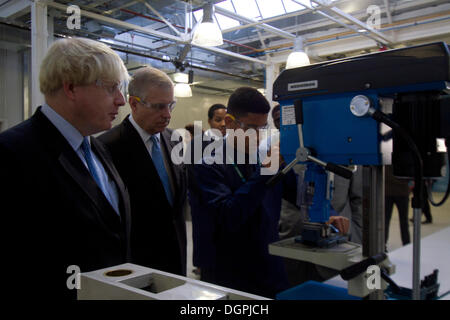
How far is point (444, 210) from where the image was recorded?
7.09 metres

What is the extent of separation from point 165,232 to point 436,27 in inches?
184

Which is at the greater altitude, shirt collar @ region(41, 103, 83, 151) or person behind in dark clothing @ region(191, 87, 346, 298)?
shirt collar @ region(41, 103, 83, 151)

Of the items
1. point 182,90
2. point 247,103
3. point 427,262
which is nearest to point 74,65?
point 247,103

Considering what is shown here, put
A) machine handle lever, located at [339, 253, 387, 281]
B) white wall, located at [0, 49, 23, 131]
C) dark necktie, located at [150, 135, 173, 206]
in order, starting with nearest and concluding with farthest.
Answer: machine handle lever, located at [339, 253, 387, 281]
dark necktie, located at [150, 135, 173, 206]
white wall, located at [0, 49, 23, 131]

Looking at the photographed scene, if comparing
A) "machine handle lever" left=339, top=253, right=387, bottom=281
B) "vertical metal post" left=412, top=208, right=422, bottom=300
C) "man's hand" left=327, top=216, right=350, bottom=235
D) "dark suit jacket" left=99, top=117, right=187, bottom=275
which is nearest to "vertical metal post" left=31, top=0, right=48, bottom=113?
"dark suit jacket" left=99, top=117, right=187, bottom=275

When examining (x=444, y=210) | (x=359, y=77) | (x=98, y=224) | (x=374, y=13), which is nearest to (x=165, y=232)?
(x=98, y=224)

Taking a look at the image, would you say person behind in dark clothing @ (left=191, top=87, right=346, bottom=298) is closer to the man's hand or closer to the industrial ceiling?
the man's hand

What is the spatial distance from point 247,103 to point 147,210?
0.58 metres

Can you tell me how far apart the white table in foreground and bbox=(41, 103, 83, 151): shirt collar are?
0.94 m

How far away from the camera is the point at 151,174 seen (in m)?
1.42

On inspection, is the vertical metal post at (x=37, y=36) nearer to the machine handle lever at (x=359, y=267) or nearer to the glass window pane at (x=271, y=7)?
the glass window pane at (x=271, y=7)

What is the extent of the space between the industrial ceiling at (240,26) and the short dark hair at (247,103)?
2.47m

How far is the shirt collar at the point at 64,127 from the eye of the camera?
940 millimetres

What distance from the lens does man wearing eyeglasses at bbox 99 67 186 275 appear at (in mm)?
1381
